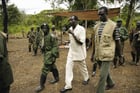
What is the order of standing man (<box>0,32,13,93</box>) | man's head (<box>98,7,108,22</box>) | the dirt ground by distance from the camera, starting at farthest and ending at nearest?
1. the dirt ground
2. man's head (<box>98,7,108,22</box>)
3. standing man (<box>0,32,13,93</box>)

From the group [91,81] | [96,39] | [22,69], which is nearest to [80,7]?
[22,69]

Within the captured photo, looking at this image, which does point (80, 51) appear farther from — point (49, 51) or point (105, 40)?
point (105, 40)

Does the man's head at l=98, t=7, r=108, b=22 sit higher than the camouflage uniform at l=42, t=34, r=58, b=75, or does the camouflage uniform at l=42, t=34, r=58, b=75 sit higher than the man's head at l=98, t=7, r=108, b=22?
the man's head at l=98, t=7, r=108, b=22

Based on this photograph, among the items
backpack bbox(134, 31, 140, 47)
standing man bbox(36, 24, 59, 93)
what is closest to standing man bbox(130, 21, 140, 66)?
backpack bbox(134, 31, 140, 47)

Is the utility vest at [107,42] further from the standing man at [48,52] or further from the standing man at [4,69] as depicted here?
the standing man at [4,69]

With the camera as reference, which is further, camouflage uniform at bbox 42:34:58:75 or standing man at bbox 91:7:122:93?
camouflage uniform at bbox 42:34:58:75

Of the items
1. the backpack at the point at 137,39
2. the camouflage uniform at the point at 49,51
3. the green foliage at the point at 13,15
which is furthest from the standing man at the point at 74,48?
the green foliage at the point at 13,15

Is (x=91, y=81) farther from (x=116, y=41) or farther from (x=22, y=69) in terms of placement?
(x=22, y=69)

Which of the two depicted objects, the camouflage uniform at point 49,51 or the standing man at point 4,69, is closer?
the standing man at point 4,69

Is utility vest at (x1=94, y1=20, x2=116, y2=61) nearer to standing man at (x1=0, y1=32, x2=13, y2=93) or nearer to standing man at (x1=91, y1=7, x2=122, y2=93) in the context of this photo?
standing man at (x1=91, y1=7, x2=122, y2=93)

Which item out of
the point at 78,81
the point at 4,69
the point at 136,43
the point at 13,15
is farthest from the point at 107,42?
the point at 13,15

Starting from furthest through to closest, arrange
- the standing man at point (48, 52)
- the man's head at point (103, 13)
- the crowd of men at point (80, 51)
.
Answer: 1. the standing man at point (48, 52)
2. the man's head at point (103, 13)
3. the crowd of men at point (80, 51)

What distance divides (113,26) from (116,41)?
316mm

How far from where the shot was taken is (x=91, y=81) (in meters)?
8.28
